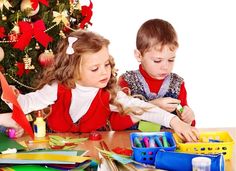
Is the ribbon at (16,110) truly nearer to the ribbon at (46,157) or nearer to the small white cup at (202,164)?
the ribbon at (46,157)

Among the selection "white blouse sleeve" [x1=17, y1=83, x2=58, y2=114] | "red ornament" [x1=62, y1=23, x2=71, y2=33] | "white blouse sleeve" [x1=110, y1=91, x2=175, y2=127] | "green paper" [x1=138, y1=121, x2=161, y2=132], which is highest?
"red ornament" [x1=62, y1=23, x2=71, y2=33]

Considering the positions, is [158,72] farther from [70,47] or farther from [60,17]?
[60,17]

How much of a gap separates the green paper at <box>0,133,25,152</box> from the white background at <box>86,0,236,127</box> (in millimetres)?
2342

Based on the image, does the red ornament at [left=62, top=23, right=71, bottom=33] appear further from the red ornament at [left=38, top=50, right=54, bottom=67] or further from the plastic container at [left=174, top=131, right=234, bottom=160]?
the plastic container at [left=174, top=131, right=234, bottom=160]

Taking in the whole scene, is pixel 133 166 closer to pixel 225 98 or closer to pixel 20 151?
pixel 20 151

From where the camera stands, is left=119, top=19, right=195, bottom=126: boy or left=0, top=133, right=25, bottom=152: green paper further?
left=119, top=19, right=195, bottom=126: boy

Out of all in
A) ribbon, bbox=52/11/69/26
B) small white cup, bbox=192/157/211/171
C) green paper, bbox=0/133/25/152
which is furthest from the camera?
ribbon, bbox=52/11/69/26

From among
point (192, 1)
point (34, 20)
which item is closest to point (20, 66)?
point (34, 20)

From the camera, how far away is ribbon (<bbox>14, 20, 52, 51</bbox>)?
2.64m

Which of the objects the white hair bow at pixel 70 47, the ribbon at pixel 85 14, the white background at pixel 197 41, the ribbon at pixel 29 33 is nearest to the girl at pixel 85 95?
the white hair bow at pixel 70 47

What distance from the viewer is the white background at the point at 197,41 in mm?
4363

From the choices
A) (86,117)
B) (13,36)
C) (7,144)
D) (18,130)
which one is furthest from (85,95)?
(13,36)

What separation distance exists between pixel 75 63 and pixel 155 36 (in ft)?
1.50

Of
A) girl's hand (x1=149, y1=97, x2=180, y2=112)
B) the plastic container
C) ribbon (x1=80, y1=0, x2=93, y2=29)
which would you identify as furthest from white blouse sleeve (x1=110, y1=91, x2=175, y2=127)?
ribbon (x1=80, y1=0, x2=93, y2=29)
